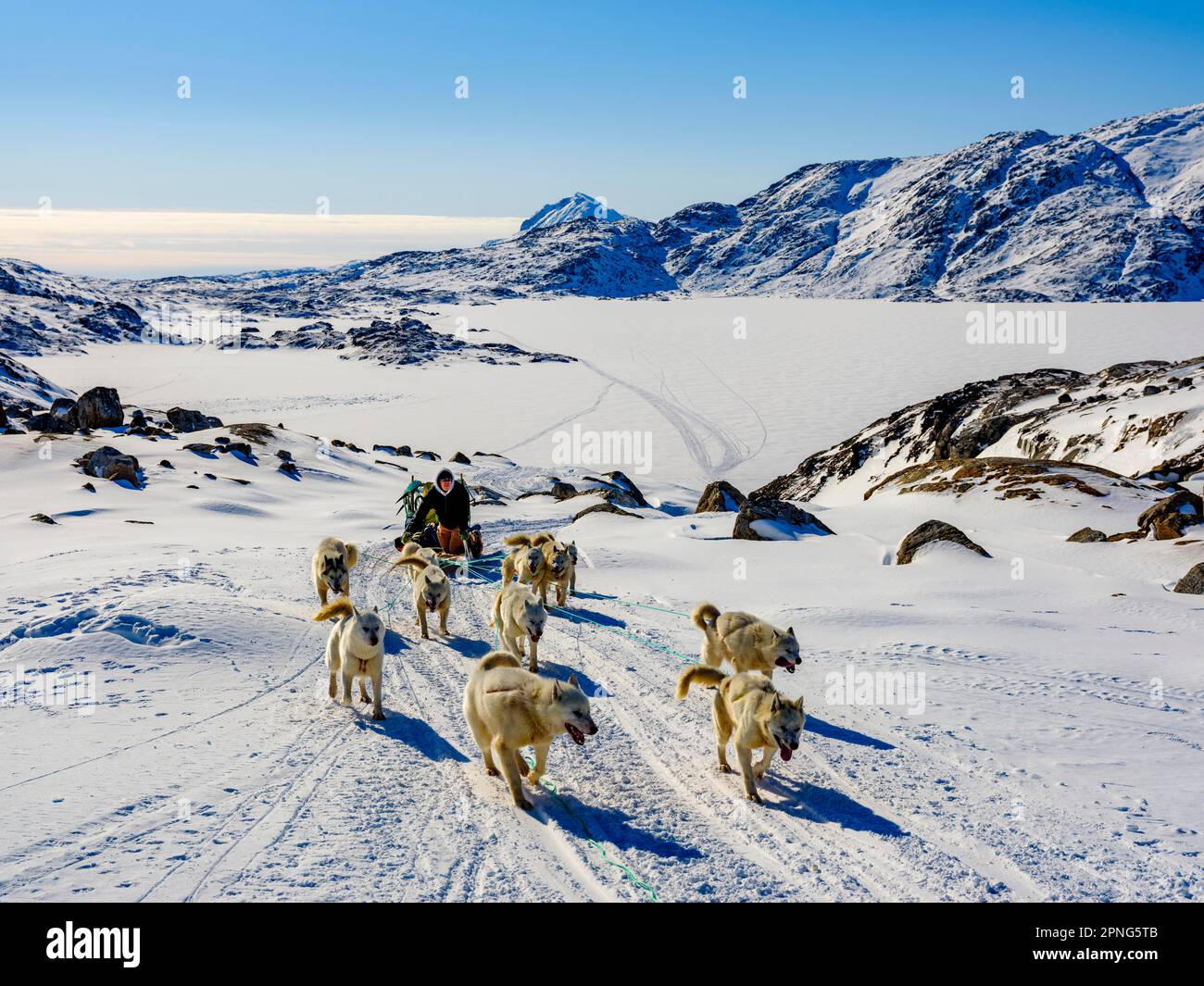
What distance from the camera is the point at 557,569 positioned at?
1327 cm

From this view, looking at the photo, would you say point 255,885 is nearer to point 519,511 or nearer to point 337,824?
point 337,824

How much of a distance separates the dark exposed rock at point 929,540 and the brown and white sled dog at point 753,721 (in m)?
11.1

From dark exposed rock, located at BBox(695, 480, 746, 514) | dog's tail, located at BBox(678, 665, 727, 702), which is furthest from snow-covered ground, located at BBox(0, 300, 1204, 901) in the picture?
dark exposed rock, located at BBox(695, 480, 746, 514)

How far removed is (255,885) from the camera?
5.37 m

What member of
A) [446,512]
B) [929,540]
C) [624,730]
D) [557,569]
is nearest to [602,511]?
[446,512]

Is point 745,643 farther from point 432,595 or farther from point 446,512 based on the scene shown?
point 446,512

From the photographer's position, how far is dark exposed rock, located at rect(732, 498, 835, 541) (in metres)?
20.1

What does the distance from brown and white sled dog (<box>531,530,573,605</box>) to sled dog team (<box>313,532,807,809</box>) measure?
0.09ft

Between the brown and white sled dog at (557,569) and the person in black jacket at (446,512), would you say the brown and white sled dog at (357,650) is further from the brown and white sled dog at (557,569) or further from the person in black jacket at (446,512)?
the person in black jacket at (446,512)

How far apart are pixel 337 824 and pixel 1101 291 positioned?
228 m

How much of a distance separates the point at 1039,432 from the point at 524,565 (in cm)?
3131

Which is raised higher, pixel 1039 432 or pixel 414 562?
pixel 1039 432

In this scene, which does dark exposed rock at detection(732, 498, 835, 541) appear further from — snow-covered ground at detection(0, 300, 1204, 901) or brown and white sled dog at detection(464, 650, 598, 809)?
brown and white sled dog at detection(464, 650, 598, 809)

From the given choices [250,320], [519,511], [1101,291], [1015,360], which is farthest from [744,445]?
[1101,291]
